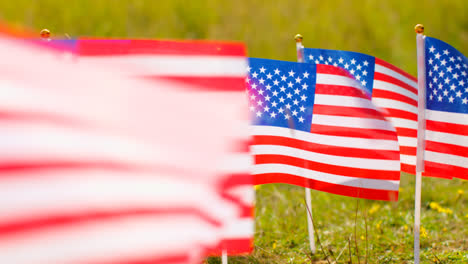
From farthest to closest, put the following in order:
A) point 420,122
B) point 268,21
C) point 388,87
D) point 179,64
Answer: point 268,21 → point 388,87 → point 420,122 → point 179,64

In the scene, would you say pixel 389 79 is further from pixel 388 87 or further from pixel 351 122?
pixel 351 122

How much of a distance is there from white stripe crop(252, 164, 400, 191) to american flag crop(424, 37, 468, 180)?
0.38m

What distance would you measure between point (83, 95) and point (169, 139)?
354 mm

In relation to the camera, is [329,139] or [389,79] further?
[389,79]

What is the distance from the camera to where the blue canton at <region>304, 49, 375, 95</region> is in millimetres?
3748

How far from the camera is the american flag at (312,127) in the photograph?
3367 millimetres

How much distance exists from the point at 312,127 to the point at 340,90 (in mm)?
300

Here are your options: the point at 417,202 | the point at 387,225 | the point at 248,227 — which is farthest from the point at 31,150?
the point at 387,225

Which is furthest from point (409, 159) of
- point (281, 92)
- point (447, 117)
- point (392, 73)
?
point (281, 92)

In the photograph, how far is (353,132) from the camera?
339cm

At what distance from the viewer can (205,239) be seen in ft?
6.66

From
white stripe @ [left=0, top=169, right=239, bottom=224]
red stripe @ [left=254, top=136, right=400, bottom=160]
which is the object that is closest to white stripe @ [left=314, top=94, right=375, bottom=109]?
red stripe @ [left=254, top=136, right=400, bottom=160]

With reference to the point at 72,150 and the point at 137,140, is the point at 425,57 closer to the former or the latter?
the point at 137,140

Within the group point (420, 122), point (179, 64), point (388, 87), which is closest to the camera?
point (179, 64)
